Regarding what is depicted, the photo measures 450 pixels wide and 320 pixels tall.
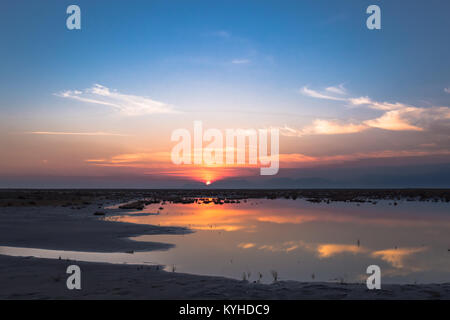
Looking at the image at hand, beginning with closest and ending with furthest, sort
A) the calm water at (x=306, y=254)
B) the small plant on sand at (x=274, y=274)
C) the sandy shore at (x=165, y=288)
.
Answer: the sandy shore at (x=165, y=288)
the small plant on sand at (x=274, y=274)
the calm water at (x=306, y=254)

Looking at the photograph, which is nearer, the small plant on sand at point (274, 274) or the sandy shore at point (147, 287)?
the sandy shore at point (147, 287)

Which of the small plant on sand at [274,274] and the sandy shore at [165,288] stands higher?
the sandy shore at [165,288]

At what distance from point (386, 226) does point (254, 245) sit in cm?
1303

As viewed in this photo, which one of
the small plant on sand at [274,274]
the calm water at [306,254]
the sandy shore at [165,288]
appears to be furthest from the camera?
the calm water at [306,254]

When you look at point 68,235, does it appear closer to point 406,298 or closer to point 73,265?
point 73,265

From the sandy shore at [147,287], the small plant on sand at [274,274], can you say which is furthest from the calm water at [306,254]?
the sandy shore at [147,287]

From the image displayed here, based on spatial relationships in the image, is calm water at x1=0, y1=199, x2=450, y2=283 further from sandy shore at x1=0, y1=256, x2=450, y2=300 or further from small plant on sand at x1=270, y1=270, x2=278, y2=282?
sandy shore at x1=0, y1=256, x2=450, y2=300

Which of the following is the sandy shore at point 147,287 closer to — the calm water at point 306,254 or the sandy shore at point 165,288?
the sandy shore at point 165,288

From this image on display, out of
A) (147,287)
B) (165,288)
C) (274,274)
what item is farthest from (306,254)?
(147,287)

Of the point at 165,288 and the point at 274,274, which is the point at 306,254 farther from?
the point at 165,288

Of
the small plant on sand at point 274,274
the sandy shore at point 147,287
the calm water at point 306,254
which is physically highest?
the sandy shore at point 147,287

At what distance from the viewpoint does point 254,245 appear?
17.8 metres

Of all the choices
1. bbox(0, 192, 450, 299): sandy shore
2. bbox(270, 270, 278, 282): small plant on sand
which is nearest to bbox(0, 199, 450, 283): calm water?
bbox(270, 270, 278, 282): small plant on sand
